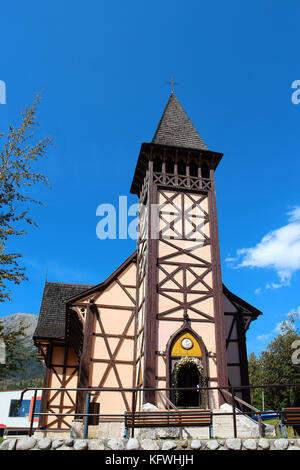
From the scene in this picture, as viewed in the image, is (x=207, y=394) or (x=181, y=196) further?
(x=181, y=196)

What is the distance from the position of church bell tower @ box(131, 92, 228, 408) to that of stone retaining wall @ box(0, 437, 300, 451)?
7.38 m

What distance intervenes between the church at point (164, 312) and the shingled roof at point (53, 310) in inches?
18.0

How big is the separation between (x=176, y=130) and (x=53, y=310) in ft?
43.1

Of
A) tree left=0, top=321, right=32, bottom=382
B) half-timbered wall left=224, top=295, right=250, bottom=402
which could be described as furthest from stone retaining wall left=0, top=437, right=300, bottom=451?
half-timbered wall left=224, top=295, right=250, bottom=402

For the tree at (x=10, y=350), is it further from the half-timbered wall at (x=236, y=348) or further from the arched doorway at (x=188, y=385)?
the half-timbered wall at (x=236, y=348)

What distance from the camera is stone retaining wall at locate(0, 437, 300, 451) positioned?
22.3ft

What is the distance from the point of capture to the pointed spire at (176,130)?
65.5 ft

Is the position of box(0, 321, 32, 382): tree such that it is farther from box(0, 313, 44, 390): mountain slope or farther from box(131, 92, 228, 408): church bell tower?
box(131, 92, 228, 408): church bell tower

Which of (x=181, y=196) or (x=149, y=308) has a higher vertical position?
(x=181, y=196)

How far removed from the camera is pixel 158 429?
10242 mm
